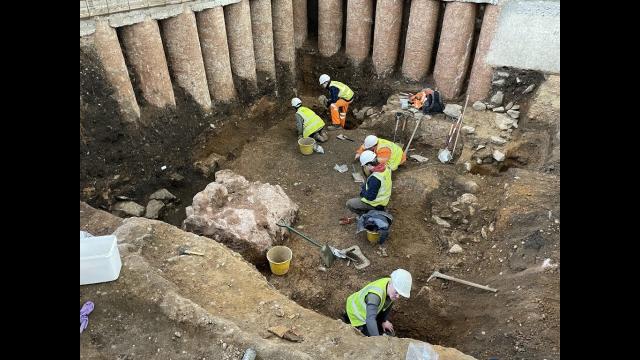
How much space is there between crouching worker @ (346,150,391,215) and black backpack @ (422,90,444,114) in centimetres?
304

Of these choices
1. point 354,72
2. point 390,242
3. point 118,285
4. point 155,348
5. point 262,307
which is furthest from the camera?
point 354,72

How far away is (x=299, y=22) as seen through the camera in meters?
12.0

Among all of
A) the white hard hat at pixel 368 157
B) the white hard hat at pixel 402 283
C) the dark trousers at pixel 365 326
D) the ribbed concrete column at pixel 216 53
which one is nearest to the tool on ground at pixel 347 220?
the white hard hat at pixel 368 157

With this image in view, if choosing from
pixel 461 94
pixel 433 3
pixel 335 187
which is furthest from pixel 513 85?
pixel 335 187

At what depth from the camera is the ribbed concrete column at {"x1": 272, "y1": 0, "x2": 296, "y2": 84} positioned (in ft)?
36.4

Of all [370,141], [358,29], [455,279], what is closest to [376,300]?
[455,279]

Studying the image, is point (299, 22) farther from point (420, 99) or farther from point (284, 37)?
point (420, 99)

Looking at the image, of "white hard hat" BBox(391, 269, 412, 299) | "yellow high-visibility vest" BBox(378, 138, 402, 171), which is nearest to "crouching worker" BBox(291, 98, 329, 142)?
"yellow high-visibility vest" BBox(378, 138, 402, 171)

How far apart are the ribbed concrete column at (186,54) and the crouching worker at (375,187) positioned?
13.6ft

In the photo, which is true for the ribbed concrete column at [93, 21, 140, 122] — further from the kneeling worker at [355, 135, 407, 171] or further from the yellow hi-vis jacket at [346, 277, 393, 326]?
the yellow hi-vis jacket at [346, 277, 393, 326]

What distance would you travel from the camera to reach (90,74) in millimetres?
7773

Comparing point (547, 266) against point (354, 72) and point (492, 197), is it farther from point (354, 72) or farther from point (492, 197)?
point (354, 72)

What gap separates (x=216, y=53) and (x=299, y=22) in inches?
127

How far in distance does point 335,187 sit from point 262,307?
4082 mm
